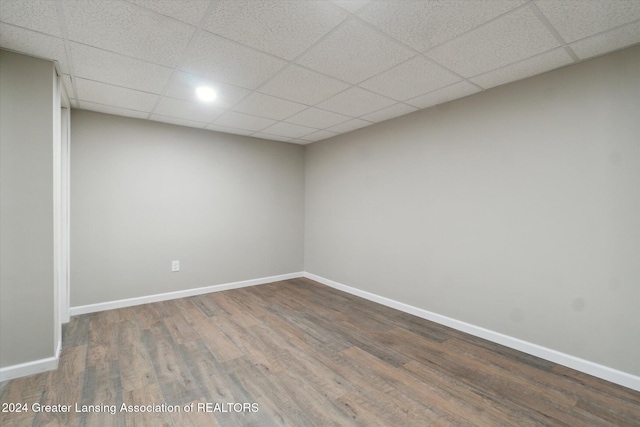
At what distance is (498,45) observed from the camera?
1.91 m

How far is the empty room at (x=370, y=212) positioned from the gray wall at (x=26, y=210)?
0.01 meters

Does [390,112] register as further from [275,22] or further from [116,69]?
[116,69]

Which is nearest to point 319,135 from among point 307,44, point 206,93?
point 206,93

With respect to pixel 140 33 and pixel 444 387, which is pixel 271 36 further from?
pixel 444 387

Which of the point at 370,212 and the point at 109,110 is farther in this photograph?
the point at 370,212

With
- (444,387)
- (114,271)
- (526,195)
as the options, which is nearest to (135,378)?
(114,271)

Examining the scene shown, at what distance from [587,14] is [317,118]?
7.88ft

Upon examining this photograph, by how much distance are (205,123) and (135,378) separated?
287 centimetres

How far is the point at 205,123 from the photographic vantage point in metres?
3.73

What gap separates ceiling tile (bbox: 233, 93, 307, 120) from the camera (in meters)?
2.87

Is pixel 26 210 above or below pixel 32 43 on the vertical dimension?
below

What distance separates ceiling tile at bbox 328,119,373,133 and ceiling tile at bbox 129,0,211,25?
2.25 metres

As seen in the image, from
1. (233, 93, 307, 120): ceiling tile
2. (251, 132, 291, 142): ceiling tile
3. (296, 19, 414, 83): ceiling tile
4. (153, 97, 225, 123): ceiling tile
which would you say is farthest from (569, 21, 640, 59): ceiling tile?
(251, 132, 291, 142): ceiling tile

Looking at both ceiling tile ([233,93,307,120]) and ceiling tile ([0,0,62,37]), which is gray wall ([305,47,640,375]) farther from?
ceiling tile ([0,0,62,37])
